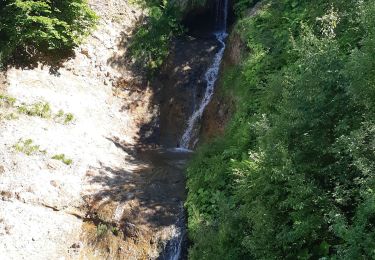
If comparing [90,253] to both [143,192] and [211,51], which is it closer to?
[143,192]

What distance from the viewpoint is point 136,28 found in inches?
674

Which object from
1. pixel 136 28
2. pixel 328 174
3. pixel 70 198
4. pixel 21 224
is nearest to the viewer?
pixel 328 174

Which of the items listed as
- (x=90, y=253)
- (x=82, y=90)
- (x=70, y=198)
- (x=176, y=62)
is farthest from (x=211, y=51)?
(x=90, y=253)

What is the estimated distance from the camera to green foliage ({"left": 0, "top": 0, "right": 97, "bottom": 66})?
13.4 meters

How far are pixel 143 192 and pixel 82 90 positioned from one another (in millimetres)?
5796

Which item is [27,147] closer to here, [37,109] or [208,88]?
[37,109]

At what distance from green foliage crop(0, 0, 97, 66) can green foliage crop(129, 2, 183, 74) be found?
92.5 inches

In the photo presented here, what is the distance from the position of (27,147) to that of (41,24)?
5034 mm

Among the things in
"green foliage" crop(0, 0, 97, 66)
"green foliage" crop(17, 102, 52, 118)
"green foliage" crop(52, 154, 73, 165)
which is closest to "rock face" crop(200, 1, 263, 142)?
"green foliage" crop(52, 154, 73, 165)

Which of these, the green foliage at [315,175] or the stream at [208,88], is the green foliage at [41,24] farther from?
the green foliage at [315,175]

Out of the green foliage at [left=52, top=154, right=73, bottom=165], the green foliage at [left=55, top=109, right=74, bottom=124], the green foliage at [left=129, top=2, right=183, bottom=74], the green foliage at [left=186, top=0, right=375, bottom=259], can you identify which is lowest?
the green foliage at [left=52, top=154, right=73, bottom=165]

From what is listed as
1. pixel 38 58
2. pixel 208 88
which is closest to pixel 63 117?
pixel 38 58

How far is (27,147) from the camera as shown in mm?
11398

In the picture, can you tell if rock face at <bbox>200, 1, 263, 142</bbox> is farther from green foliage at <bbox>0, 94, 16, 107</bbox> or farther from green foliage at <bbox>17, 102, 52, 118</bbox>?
green foliage at <bbox>0, 94, 16, 107</bbox>
